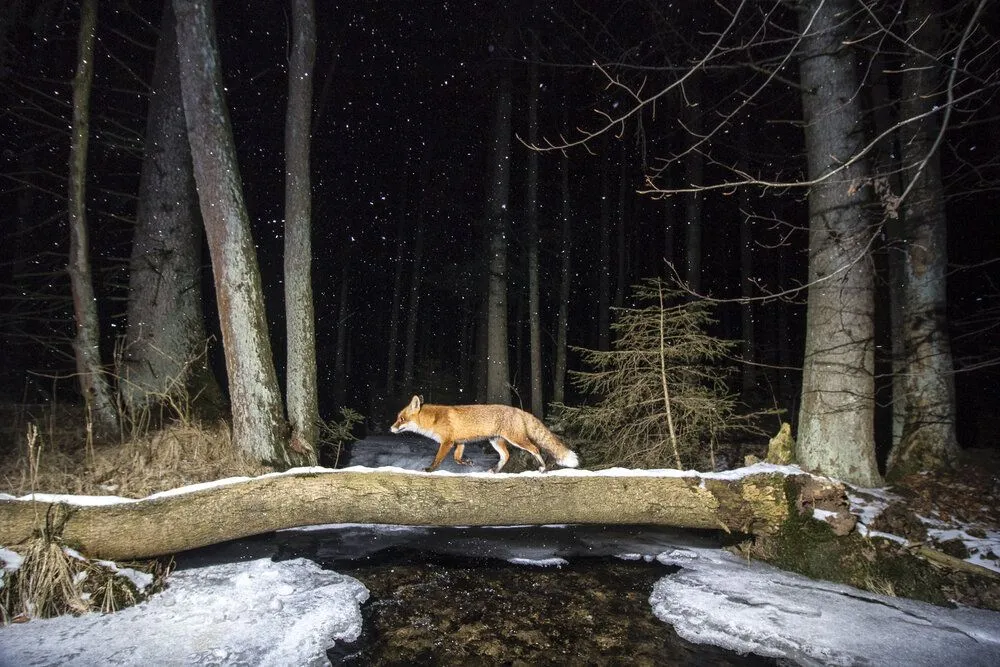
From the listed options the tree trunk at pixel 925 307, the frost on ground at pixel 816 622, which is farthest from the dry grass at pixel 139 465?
the tree trunk at pixel 925 307

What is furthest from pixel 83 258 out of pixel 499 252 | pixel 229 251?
pixel 499 252

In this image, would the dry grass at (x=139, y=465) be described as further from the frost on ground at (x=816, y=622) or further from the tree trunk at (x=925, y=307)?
the tree trunk at (x=925, y=307)

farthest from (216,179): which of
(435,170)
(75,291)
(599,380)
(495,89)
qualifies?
(435,170)

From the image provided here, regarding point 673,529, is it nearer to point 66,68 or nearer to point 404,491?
point 404,491

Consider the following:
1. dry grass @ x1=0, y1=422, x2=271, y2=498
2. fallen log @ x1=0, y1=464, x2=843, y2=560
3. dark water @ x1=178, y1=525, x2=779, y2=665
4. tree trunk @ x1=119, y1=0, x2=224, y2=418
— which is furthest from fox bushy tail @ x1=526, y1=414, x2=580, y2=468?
tree trunk @ x1=119, y1=0, x2=224, y2=418

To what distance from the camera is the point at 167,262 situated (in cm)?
896

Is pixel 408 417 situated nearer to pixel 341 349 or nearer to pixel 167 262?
pixel 167 262

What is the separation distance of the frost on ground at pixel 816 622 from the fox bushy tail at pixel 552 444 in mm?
2336

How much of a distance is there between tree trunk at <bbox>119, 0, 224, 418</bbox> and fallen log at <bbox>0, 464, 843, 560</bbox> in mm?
4166

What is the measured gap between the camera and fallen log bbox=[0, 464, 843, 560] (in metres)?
5.22

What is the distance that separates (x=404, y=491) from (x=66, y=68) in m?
13.4

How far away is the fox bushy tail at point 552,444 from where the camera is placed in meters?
7.27

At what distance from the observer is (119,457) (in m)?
6.80

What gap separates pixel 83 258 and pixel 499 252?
878cm
